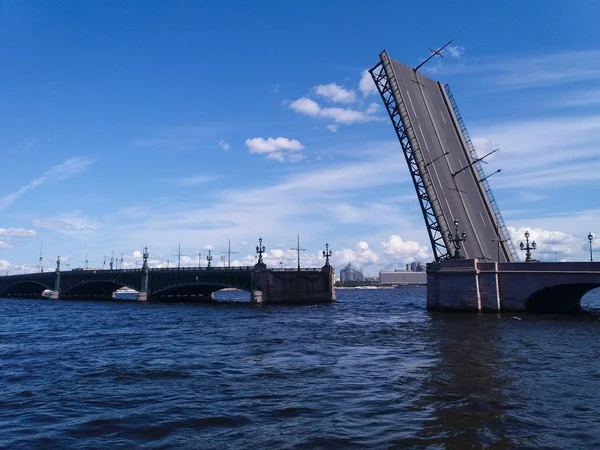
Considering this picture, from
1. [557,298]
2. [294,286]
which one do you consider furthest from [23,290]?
[557,298]

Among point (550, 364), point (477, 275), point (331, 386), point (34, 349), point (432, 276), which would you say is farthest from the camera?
point (432, 276)

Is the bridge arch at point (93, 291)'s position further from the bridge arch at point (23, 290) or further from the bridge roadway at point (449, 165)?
the bridge roadway at point (449, 165)

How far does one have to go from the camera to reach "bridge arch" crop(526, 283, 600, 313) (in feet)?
128

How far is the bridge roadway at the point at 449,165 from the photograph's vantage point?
42.7m

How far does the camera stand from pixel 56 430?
1108 cm

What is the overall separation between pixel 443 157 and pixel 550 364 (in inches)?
1125

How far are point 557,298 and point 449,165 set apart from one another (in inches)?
576

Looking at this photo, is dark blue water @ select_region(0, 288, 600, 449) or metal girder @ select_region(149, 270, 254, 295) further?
metal girder @ select_region(149, 270, 254, 295)

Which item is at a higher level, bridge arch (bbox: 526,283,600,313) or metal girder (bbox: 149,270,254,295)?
metal girder (bbox: 149,270,254,295)

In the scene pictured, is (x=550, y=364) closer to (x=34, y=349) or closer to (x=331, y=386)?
(x=331, y=386)

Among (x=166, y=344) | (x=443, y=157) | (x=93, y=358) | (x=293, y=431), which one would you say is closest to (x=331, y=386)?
(x=293, y=431)

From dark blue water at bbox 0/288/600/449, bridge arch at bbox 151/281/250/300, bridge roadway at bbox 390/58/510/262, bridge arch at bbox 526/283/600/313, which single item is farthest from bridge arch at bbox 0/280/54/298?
bridge arch at bbox 526/283/600/313

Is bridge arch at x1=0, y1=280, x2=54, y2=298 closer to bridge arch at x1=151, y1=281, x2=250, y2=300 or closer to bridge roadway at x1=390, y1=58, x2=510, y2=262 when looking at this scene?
bridge arch at x1=151, y1=281, x2=250, y2=300

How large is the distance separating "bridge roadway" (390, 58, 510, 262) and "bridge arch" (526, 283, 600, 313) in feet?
18.1
